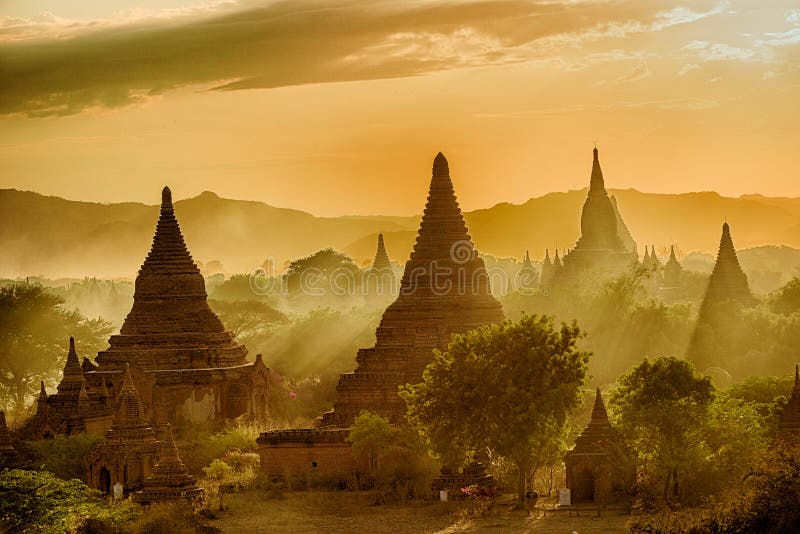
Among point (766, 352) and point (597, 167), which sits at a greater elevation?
point (597, 167)

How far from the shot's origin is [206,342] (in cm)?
5706

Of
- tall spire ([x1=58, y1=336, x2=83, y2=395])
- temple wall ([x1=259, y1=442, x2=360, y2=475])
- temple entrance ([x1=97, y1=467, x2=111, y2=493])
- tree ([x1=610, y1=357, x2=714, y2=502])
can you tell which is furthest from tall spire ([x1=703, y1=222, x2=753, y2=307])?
temple entrance ([x1=97, y1=467, x2=111, y2=493])

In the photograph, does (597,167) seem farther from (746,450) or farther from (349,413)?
(746,450)

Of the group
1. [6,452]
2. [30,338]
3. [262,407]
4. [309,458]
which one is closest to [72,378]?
[262,407]

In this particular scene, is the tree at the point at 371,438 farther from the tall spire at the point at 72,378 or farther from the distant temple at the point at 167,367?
the tall spire at the point at 72,378

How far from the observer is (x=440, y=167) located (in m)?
54.4

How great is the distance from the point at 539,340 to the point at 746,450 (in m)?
5.14

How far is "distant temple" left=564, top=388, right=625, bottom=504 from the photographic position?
41.4 metres

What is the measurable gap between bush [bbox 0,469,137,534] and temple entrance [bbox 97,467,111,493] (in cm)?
646

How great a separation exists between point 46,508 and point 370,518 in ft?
23.2

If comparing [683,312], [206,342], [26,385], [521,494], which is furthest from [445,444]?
[26,385]

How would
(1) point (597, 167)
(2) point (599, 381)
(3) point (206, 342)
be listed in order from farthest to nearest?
(1) point (597, 167) → (2) point (599, 381) → (3) point (206, 342)

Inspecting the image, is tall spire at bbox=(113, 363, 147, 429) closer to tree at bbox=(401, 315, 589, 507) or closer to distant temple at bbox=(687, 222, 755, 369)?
tree at bbox=(401, 315, 589, 507)

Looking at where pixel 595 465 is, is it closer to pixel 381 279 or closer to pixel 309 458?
pixel 309 458
